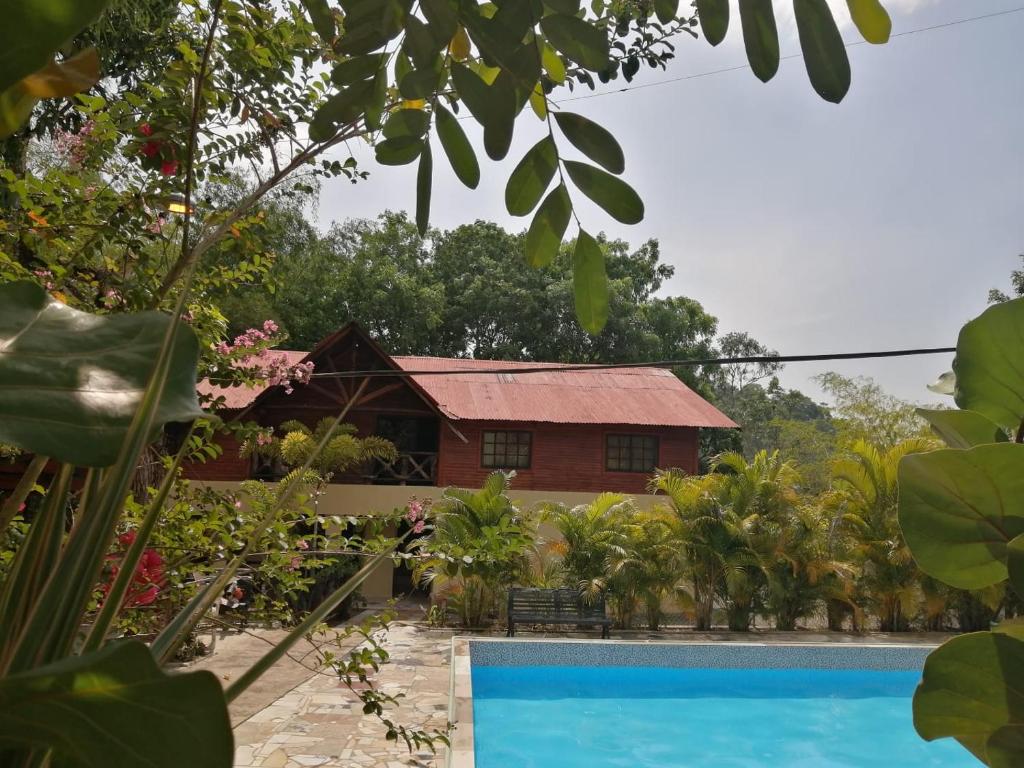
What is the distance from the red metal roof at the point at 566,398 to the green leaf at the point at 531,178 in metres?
13.4

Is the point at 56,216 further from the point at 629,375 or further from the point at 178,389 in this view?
the point at 629,375

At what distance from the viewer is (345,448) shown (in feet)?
42.4

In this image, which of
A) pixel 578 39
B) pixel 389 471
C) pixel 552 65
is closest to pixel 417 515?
pixel 552 65

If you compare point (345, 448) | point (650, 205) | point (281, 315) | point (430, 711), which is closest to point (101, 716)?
point (650, 205)

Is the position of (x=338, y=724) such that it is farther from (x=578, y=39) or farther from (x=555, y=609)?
(x=578, y=39)

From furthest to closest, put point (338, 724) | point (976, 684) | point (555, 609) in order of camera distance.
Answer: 1. point (555, 609)
2. point (338, 724)
3. point (976, 684)

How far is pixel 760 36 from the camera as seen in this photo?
81 cm

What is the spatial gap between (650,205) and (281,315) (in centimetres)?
2286

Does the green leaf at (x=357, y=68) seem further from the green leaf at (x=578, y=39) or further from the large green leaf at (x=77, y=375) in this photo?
the large green leaf at (x=77, y=375)

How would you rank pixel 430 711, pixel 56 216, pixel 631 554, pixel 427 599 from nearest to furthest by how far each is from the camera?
pixel 56 216 < pixel 430 711 < pixel 631 554 < pixel 427 599

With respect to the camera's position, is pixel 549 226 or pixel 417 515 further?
pixel 417 515

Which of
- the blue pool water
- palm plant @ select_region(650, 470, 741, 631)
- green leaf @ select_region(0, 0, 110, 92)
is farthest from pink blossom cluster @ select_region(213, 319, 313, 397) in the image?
palm plant @ select_region(650, 470, 741, 631)

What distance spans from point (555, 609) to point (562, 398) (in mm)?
6052

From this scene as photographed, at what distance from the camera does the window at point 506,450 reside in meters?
15.8
